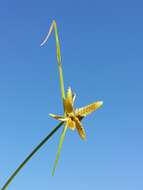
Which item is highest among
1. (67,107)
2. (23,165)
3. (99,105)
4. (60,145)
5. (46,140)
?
(99,105)

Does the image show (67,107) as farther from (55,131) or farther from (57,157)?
(55,131)

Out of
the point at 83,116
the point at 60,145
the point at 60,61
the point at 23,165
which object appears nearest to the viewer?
the point at 23,165

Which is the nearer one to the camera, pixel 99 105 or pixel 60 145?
pixel 60 145

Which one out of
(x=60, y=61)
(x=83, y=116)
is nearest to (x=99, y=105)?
(x=83, y=116)

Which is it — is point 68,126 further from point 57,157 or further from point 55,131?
point 55,131

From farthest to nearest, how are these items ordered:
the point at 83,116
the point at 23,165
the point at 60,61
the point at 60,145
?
the point at 83,116 → the point at 60,61 → the point at 60,145 → the point at 23,165

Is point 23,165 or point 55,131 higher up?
point 55,131
